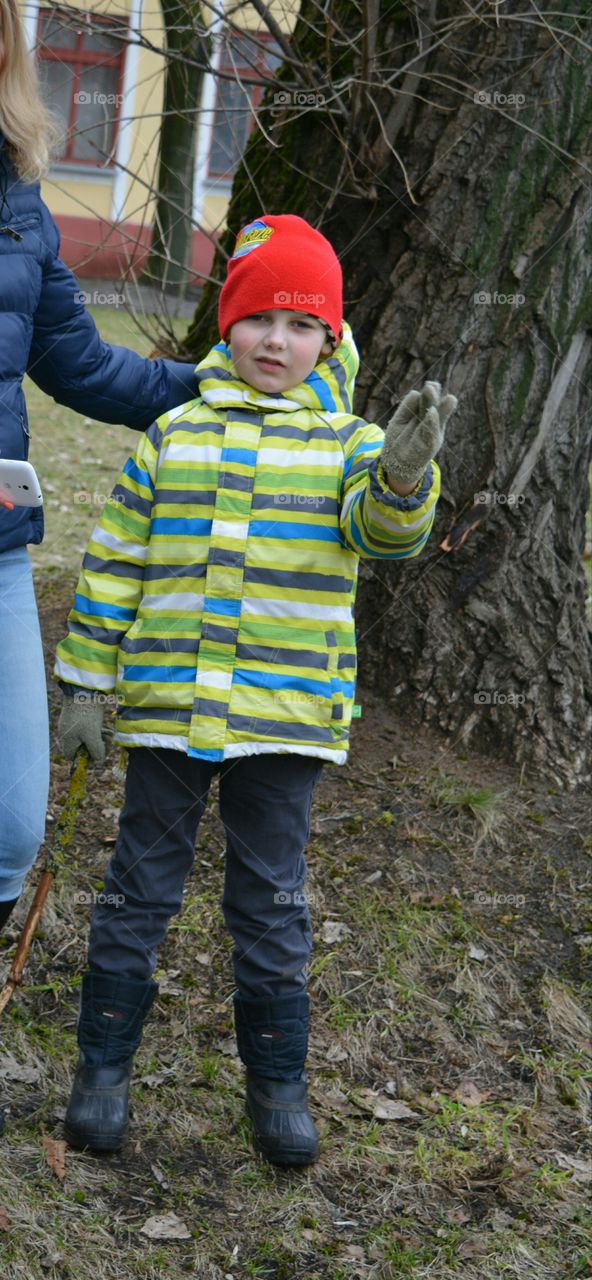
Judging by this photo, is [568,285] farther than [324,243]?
Yes

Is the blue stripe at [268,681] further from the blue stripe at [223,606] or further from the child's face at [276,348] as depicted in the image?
the child's face at [276,348]

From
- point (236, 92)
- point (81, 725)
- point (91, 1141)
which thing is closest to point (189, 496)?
point (81, 725)

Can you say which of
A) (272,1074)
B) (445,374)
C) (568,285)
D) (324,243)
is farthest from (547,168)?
(272,1074)

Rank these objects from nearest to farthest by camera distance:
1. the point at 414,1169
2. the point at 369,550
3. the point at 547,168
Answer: the point at 369,550 < the point at 414,1169 < the point at 547,168

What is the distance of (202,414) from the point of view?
266cm

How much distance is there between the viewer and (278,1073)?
2795mm

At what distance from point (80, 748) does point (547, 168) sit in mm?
2167

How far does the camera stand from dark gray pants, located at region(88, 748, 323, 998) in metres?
2.64

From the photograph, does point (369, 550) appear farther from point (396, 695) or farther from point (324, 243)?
point (396, 695)

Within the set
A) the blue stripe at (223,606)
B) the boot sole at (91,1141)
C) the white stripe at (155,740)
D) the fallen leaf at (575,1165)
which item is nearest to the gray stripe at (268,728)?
the white stripe at (155,740)

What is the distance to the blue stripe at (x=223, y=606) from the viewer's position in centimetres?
257

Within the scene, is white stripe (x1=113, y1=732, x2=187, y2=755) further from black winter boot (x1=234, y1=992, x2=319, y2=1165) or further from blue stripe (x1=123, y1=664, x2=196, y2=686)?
black winter boot (x1=234, y1=992, x2=319, y2=1165)

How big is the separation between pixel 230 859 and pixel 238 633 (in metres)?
0.51

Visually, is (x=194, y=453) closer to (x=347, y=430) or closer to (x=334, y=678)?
(x=347, y=430)
